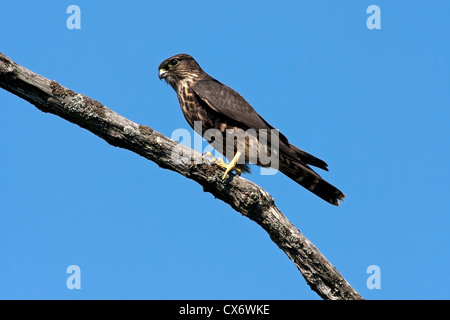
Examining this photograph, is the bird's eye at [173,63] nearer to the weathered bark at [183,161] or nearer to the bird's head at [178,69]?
the bird's head at [178,69]

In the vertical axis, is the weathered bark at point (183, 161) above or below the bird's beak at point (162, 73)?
below

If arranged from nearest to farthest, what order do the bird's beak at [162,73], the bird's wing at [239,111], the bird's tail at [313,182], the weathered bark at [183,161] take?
the weathered bark at [183,161], the bird's tail at [313,182], the bird's wing at [239,111], the bird's beak at [162,73]

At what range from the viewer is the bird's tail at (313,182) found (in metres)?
4.92

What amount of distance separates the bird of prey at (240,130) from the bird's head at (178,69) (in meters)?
0.35

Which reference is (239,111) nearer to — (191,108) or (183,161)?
(191,108)

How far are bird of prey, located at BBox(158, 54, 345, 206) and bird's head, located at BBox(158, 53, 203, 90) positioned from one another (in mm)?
350

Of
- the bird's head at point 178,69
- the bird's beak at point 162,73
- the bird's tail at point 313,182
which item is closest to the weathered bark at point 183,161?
the bird's tail at point 313,182

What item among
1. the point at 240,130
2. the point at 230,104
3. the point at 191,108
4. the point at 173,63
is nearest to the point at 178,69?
the point at 173,63

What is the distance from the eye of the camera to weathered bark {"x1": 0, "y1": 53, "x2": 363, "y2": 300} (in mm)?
3798

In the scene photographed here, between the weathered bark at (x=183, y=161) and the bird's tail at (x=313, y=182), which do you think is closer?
the weathered bark at (x=183, y=161)
